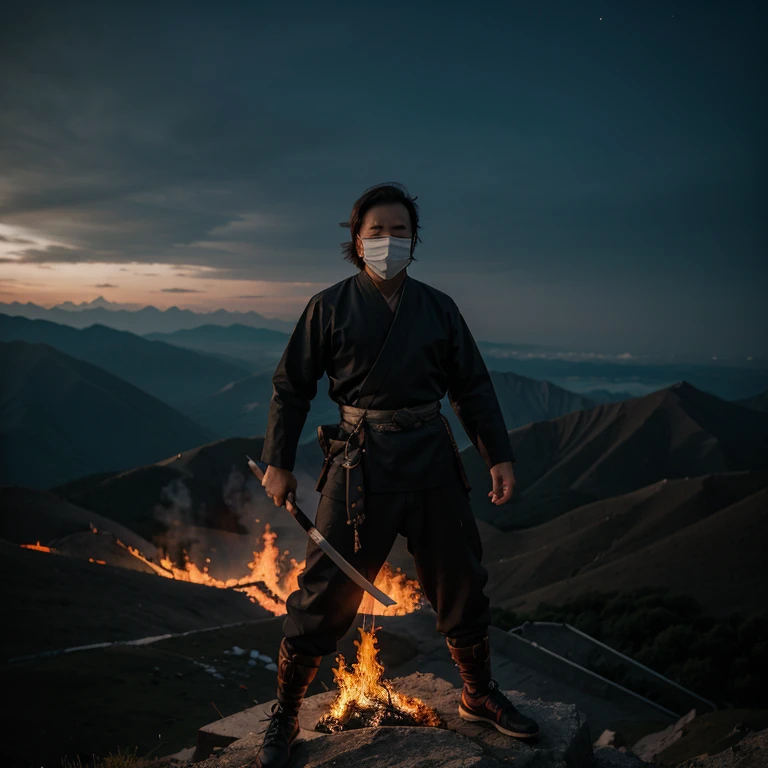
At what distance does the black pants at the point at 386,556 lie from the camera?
345 centimetres

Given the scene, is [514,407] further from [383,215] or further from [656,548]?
[383,215]

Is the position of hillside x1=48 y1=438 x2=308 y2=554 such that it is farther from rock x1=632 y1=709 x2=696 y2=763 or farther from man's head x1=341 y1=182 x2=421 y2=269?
man's head x1=341 y1=182 x2=421 y2=269

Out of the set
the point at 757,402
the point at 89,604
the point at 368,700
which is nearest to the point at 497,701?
the point at 368,700

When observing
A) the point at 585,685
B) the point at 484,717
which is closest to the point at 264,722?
the point at 484,717

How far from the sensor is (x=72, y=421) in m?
135

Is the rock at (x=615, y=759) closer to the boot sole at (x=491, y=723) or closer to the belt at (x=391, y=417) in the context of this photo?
the boot sole at (x=491, y=723)

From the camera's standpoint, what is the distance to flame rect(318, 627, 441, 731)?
4172 millimetres

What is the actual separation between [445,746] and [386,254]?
2.85 m

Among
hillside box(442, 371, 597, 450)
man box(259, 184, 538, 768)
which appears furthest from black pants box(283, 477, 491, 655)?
hillside box(442, 371, 597, 450)

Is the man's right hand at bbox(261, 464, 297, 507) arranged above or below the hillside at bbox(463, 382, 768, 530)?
above

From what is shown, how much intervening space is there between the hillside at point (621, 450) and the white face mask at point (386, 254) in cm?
5879

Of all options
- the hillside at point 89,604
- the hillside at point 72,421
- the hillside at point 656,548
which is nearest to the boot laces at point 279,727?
the hillside at point 89,604

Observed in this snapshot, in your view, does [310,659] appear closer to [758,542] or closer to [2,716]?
[2,716]

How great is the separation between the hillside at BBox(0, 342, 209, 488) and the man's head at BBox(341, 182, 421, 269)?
117415 millimetres
